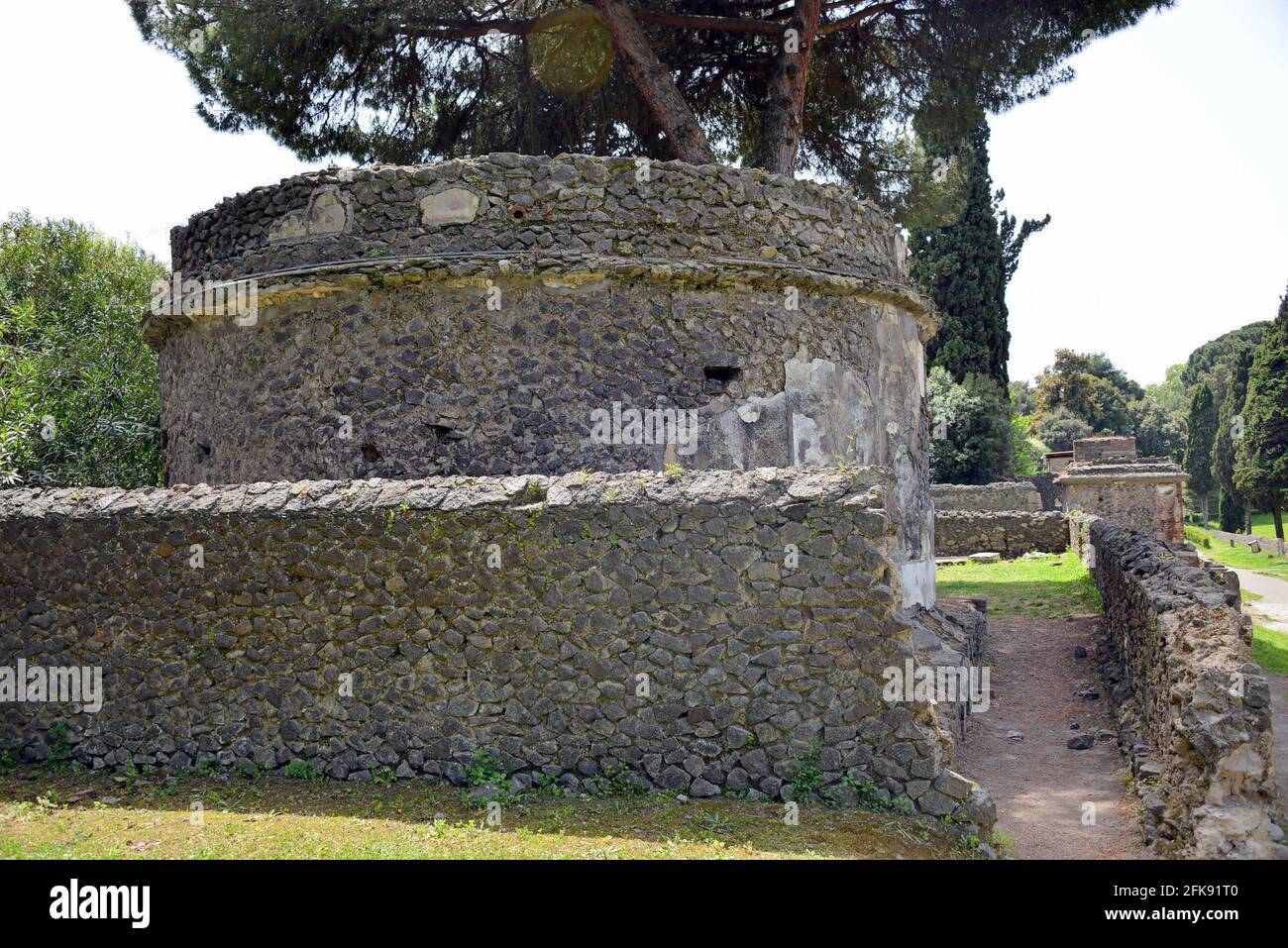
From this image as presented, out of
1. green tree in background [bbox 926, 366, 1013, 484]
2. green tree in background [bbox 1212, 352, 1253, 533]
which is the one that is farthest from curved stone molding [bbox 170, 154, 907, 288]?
green tree in background [bbox 1212, 352, 1253, 533]

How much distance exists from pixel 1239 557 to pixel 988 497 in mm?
11537

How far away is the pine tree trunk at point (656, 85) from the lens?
51.6ft

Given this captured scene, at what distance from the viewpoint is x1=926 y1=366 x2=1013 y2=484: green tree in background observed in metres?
31.3

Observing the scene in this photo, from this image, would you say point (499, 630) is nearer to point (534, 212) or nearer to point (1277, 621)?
point (534, 212)

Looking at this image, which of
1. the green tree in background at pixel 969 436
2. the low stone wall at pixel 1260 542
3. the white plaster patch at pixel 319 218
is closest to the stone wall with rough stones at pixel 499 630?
the white plaster patch at pixel 319 218

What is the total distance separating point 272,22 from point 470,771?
39.1 feet

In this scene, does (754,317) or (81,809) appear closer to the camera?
(81,809)

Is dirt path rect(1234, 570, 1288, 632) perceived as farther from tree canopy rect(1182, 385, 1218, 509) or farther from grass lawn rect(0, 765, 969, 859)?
tree canopy rect(1182, 385, 1218, 509)

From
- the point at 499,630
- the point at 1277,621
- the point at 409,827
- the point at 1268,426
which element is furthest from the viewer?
the point at 1268,426

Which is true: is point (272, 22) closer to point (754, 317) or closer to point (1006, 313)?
point (754, 317)

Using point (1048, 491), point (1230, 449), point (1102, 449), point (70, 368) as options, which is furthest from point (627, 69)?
point (1230, 449)

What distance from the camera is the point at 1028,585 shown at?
19.4 m

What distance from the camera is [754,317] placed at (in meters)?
10.3

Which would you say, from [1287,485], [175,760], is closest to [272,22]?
[175,760]
